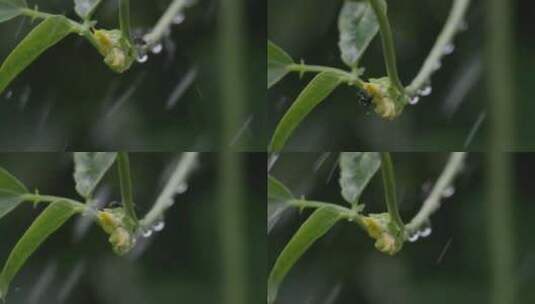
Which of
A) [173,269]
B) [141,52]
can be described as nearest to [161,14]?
[141,52]

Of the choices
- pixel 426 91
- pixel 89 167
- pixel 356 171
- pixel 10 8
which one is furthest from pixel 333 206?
pixel 10 8

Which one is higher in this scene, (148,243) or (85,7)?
(85,7)

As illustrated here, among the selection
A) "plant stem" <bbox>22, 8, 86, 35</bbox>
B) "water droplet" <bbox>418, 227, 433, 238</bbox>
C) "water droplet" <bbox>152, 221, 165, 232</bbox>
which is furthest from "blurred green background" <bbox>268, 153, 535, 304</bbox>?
"plant stem" <bbox>22, 8, 86, 35</bbox>

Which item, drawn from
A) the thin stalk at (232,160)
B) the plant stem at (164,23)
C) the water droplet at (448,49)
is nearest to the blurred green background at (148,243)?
the thin stalk at (232,160)

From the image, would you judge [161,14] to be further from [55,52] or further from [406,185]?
[406,185]

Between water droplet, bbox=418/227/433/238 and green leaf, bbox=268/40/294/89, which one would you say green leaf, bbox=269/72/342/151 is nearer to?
green leaf, bbox=268/40/294/89

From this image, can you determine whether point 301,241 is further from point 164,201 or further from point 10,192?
point 10,192
